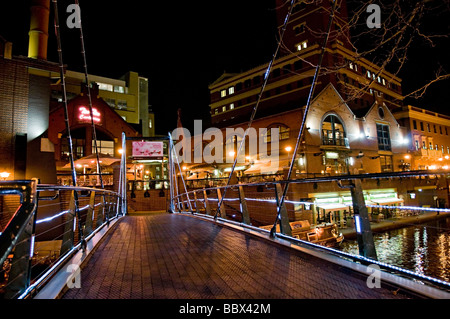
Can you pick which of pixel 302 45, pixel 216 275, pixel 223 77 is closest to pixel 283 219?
pixel 216 275

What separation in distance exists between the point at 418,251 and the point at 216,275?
17407mm

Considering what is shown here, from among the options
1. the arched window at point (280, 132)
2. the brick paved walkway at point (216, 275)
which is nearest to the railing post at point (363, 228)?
the brick paved walkway at point (216, 275)

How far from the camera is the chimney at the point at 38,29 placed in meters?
12.4

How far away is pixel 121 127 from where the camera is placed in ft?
80.6

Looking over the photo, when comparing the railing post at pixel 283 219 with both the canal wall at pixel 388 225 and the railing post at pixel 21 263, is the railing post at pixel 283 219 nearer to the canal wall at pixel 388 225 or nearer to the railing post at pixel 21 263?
the railing post at pixel 21 263

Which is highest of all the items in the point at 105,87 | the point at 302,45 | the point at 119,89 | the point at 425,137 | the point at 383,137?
the point at 302,45

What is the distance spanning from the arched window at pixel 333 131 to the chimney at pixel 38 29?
2123 centimetres

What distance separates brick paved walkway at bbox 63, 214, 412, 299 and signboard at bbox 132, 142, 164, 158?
12152 mm

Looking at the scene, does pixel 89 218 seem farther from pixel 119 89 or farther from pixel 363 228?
pixel 119 89

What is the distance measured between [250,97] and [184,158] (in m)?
12.1

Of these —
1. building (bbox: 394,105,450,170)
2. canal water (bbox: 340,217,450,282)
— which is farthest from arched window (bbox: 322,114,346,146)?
building (bbox: 394,105,450,170)

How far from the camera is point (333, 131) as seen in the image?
2528 centimetres

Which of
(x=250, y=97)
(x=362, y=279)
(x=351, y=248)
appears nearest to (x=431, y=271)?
(x=351, y=248)

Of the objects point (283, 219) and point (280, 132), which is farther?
point (280, 132)
